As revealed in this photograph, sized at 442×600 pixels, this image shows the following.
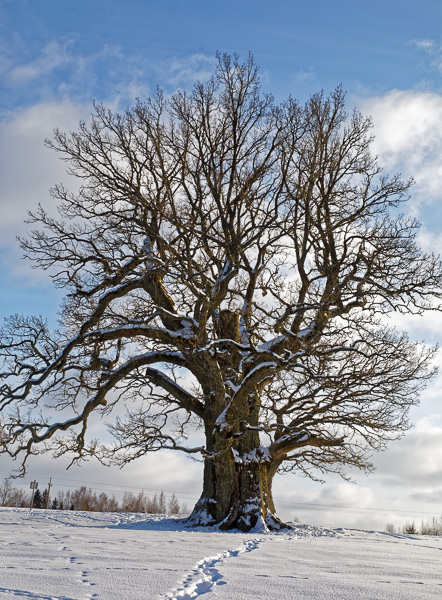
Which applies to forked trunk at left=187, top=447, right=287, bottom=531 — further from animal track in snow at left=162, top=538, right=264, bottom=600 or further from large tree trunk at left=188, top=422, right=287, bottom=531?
animal track in snow at left=162, top=538, right=264, bottom=600

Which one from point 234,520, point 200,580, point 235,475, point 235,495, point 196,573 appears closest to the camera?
point 200,580

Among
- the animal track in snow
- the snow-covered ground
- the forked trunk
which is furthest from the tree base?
the animal track in snow

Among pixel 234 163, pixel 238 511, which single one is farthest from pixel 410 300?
pixel 238 511

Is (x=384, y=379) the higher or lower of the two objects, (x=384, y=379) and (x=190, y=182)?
the lower

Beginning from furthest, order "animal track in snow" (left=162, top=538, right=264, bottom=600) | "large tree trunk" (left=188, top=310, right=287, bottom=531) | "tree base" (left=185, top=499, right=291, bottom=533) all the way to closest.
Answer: "large tree trunk" (left=188, top=310, right=287, bottom=531)
"tree base" (left=185, top=499, right=291, bottom=533)
"animal track in snow" (left=162, top=538, right=264, bottom=600)

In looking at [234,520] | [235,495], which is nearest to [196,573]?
[234,520]

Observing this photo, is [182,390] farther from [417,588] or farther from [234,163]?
[417,588]

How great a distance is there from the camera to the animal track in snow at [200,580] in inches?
144

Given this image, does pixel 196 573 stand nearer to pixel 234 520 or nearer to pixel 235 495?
pixel 234 520

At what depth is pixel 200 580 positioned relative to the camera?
13.9 ft

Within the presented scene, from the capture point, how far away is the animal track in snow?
12.0ft

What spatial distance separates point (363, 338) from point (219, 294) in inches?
157

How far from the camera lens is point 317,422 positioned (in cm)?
1523

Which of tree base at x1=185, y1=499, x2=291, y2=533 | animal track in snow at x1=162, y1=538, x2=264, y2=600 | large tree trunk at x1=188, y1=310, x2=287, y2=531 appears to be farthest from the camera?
large tree trunk at x1=188, y1=310, x2=287, y2=531
